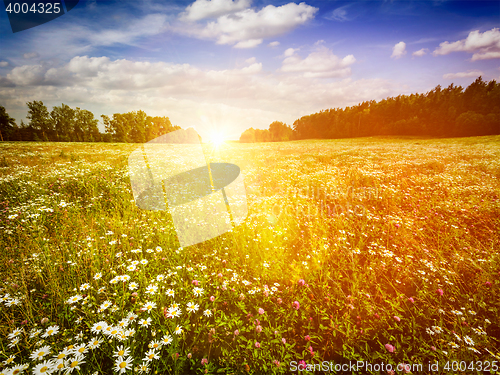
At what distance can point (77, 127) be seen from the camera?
60.4 meters

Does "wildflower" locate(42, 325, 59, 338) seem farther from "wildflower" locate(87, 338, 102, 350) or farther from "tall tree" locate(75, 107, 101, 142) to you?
"tall tree" locate(75, 107, 101, 142)

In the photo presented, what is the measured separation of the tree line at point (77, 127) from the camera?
5288cm

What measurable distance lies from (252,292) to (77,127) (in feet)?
264

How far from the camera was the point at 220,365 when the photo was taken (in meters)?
2.35

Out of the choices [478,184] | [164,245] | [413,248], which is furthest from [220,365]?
[478,184]

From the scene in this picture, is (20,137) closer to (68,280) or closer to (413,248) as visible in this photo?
(68,280)

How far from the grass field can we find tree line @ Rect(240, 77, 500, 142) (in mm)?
70748

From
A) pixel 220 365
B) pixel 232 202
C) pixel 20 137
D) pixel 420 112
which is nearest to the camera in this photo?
pixel 220 365

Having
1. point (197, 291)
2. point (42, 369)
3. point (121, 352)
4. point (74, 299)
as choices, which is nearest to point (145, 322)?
point (121, 352)

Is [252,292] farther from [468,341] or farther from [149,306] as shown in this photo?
[468,341]

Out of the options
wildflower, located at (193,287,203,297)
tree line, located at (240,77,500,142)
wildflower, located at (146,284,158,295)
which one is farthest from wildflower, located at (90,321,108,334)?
tree line, located at (240,77,500,142)

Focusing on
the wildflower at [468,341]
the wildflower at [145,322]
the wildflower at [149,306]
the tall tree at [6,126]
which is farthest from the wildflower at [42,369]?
the tall tree at [6,126]

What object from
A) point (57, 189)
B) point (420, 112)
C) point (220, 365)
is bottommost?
point (220, 365)

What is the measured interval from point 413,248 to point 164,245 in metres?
5.69
